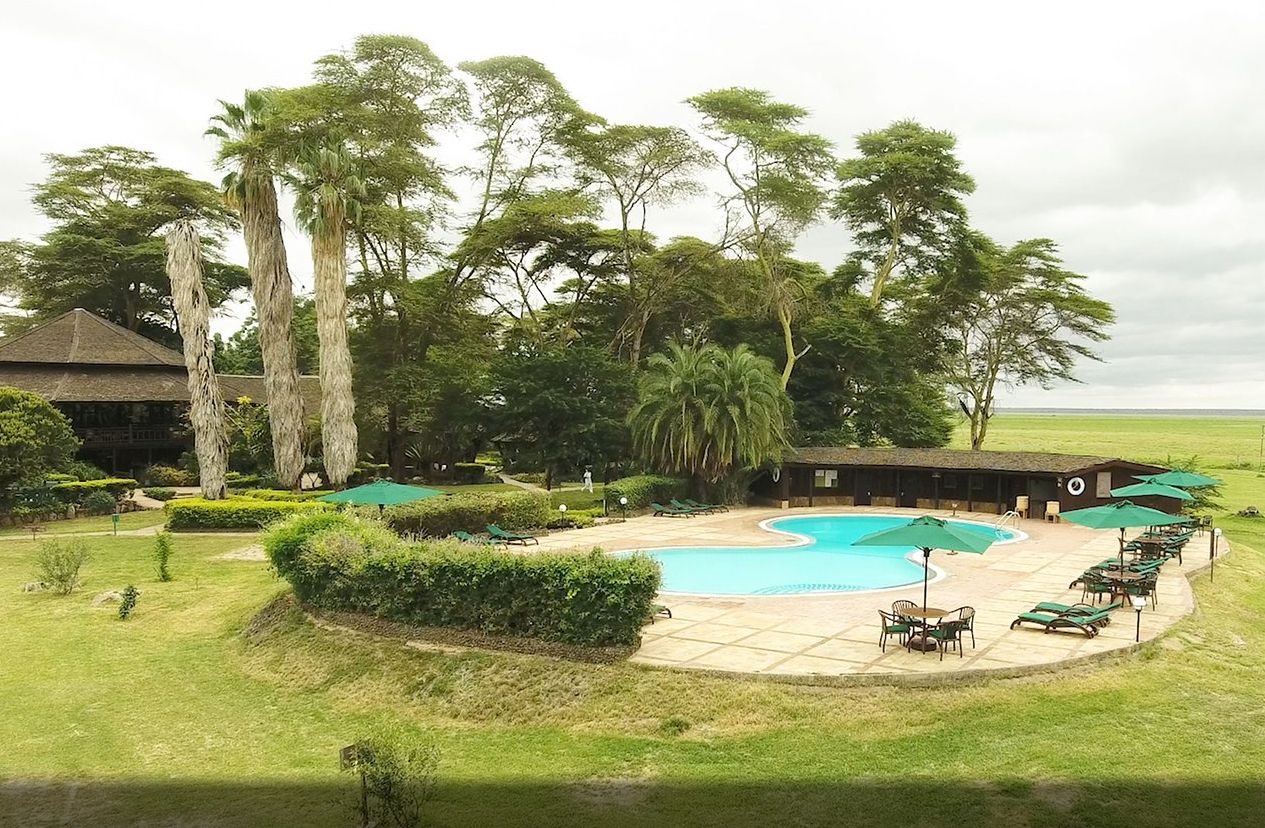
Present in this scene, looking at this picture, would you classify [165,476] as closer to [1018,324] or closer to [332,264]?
[332,264]

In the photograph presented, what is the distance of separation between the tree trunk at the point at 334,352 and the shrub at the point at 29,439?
27.4ft

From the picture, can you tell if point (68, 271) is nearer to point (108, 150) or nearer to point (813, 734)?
point (108, 150)

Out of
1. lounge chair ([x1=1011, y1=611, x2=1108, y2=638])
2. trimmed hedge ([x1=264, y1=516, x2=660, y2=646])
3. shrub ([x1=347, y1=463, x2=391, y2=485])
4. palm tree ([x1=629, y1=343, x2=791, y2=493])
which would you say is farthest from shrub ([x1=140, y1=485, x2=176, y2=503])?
lounge chair ([x1=1011, y1=611, x2=1108, y2=638])

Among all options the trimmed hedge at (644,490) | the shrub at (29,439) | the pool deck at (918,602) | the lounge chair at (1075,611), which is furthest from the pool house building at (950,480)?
the shrub at (29,439)

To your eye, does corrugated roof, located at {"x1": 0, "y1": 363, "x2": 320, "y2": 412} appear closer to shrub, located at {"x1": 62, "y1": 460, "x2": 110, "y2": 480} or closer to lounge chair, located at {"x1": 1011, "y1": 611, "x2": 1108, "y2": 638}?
shrub, located at {"x1": 62, "y1": 460, "x2": 110, "y2": 480}

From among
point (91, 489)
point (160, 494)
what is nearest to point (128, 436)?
point (160, 494)

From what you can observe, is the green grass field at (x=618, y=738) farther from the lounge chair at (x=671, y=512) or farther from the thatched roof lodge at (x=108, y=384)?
the thatched roof lodge at (x=108, y=384)

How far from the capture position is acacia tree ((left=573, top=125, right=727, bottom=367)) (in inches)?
1374

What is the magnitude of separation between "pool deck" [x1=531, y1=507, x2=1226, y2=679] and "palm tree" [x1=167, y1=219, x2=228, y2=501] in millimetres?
13900

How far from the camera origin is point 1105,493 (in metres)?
26.6

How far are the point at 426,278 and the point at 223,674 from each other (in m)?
28.5

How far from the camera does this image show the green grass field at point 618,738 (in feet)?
25.8

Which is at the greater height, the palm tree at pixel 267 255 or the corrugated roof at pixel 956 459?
the palm tree at pixel 267 255

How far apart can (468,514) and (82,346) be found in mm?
25613
